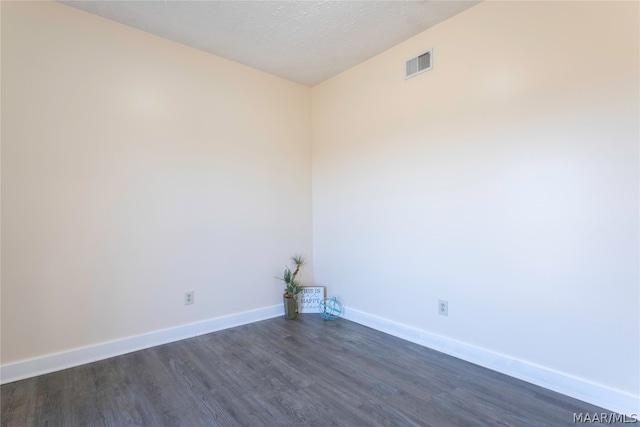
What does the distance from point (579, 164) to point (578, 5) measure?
38.5 inches

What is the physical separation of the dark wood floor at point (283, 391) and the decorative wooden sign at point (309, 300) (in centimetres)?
94

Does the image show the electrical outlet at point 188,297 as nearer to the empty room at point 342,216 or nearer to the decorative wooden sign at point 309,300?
the empty room at point 342,216

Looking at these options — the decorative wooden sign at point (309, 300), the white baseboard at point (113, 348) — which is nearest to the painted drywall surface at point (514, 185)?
the decorative wooden sign at point (309, 300)

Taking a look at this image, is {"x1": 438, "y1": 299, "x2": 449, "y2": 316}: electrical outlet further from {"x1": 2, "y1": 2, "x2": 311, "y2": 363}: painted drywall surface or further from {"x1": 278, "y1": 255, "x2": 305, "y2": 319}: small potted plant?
{"x1": 2, "y1": 2, "x2": 311, "y2": 363}: painted drywall surface

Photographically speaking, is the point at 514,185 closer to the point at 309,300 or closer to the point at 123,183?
the point at 309,300

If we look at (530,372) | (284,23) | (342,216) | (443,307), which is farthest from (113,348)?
(530,372)

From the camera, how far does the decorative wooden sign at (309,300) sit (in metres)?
3.66

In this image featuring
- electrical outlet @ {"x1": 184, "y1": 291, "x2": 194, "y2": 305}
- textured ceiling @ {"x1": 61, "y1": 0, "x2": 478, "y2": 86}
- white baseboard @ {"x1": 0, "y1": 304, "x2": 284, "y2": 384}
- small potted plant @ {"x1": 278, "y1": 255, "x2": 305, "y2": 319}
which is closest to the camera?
white baseboard @ {"x1": 0, "y1": 304, "x2": 284, "y2": 384}

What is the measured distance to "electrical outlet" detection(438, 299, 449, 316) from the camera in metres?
2.55

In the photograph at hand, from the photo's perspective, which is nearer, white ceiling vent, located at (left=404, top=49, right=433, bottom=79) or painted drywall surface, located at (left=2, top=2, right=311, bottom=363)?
painted drywall surface, located at (left=2, top=2, right=311, bottom=363)

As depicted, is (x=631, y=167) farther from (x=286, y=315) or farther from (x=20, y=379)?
(x=20, y=379)

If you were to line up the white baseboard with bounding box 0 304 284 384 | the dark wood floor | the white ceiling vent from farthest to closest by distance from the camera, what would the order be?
the white ceiling vent → the white baseboard with bounding box 0 304 284 384 → the dark wood floor

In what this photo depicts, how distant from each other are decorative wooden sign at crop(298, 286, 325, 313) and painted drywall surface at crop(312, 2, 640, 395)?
0.60 m

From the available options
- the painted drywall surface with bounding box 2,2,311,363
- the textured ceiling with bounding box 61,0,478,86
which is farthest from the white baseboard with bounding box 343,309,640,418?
the textured ceiling with bounding box 61,0,478,86
